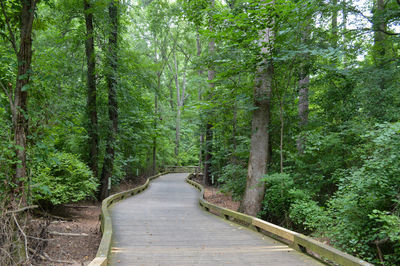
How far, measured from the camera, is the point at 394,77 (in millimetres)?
8211

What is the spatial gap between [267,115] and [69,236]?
653 centimetres

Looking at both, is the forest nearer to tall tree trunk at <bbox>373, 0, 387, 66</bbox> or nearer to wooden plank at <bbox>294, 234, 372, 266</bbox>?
tall tree trunk at <bbox>373, 0, 387, 66</bbox>

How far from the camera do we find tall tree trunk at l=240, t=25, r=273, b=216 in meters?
8.48

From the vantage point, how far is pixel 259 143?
862 centimetres

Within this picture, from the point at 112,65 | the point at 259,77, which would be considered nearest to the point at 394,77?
the point at 259,77

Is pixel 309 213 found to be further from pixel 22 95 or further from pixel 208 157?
pixel 208 157

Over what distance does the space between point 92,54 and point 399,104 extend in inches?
438

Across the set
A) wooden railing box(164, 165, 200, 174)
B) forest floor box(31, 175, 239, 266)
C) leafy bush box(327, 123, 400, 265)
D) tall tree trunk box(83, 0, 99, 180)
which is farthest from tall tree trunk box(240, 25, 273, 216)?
wooden railing box(164, 165, 200, 174)

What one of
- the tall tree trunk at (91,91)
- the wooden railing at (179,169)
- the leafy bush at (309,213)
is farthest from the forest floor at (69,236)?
the wooden railing at (179,169)

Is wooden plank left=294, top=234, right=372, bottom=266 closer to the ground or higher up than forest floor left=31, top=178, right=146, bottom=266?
higher up

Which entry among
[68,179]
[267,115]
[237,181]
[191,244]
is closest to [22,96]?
[191,244]

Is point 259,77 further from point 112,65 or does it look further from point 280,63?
point 112,65

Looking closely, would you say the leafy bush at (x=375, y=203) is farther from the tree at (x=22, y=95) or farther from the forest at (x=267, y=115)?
the tree at (x=22, y=95)

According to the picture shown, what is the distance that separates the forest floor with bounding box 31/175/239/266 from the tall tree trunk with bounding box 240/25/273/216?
3738 mm
